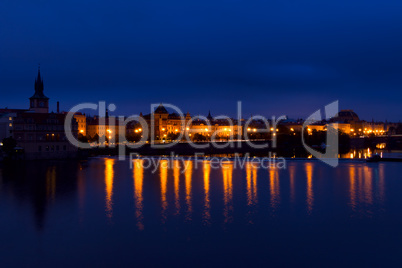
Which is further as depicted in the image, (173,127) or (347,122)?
(347,122)

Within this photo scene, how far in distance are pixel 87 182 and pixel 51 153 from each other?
19207 millimetres

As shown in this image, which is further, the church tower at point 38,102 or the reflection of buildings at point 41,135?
the church tower at point 38,102

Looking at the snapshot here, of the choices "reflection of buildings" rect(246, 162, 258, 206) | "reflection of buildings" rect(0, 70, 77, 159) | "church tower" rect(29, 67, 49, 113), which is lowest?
"reflection of buildings" rect(246, 162, 258, 206)

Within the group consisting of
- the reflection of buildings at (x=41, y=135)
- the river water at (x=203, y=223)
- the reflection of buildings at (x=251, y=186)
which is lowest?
the river water at (x=203, y=223)

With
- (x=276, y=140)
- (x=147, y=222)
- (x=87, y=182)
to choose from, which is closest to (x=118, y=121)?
(x=276, y=140)

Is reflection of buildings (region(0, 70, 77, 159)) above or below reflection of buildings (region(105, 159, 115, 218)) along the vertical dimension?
above

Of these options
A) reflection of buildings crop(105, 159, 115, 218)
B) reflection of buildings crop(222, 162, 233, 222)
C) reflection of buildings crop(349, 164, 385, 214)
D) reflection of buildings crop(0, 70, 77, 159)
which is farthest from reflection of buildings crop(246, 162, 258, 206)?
reflection of buildings crop(0, 70, 77, 159)

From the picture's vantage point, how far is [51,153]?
40469 millimetres

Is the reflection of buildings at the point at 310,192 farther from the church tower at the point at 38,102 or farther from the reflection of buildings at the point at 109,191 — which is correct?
the church tower at the point at 38,102

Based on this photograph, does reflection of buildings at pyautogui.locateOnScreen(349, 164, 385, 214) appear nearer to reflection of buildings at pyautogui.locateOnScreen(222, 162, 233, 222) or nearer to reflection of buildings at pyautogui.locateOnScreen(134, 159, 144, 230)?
reflection of buildings at pyautogui.locateOnScreen(222, 162, 233, 222)

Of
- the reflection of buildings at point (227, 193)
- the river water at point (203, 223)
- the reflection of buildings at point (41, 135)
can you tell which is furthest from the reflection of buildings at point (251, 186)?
the reflection of buildings at point (41, 135)

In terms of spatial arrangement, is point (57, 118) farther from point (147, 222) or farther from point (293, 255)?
point (293, 255)

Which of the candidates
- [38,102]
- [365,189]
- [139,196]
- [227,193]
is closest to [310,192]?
[365,189]

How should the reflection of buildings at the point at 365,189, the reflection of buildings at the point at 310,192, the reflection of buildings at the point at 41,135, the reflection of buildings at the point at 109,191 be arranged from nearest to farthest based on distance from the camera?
1. the reflection of buildings at the point at 109,191
2. the reflection of buildings at the point at 310,192
3. the reflection of buildings at the point at 365,189
4. the reflection of buildings at the point at 41,135
